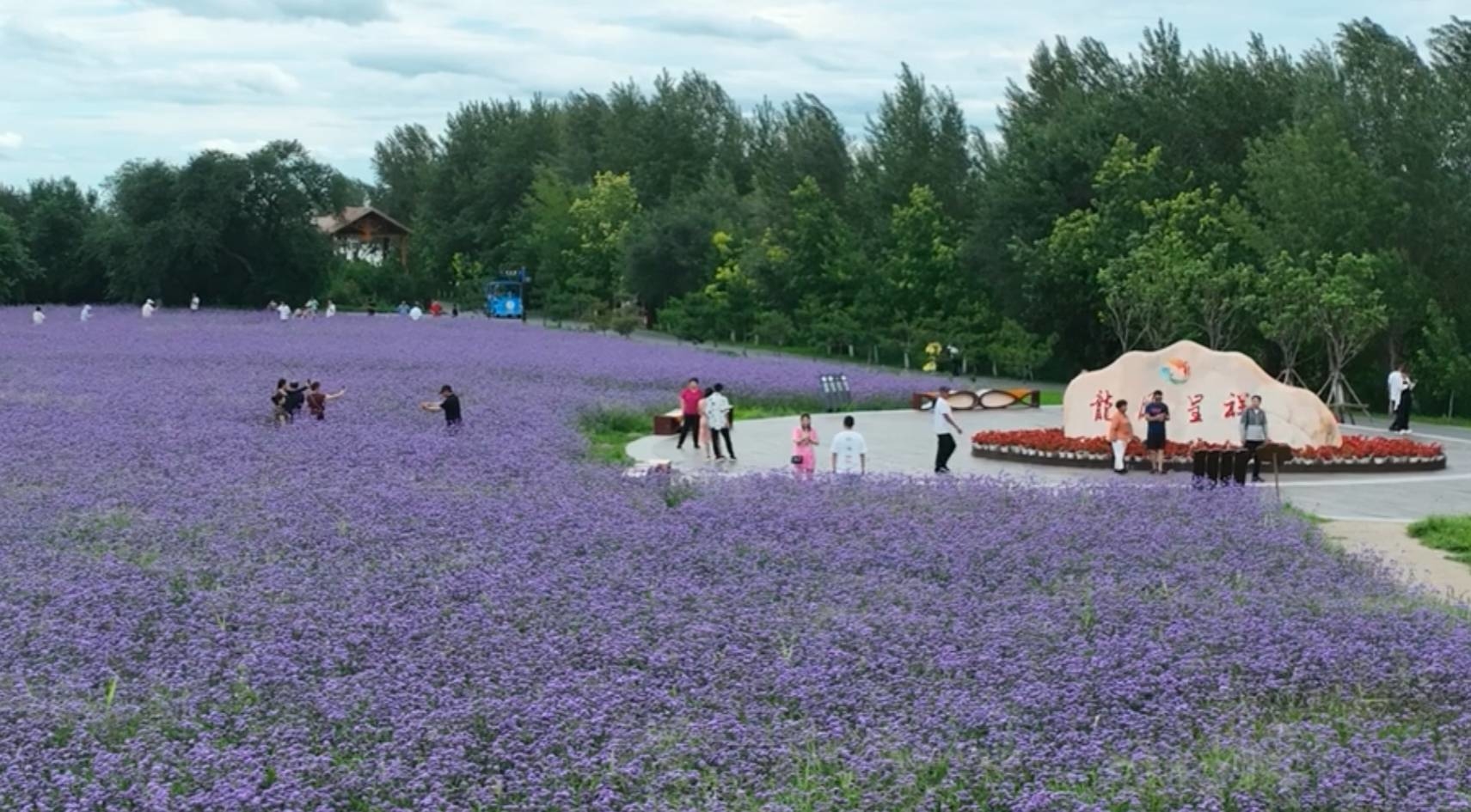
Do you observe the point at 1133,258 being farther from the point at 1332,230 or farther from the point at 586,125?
the point at 586,125

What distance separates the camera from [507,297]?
3784 inches

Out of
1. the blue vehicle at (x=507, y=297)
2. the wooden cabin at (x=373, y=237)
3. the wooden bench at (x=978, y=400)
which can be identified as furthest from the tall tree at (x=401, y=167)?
the wooden bench at (x=978, y=400)

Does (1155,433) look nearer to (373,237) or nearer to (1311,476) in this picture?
(1311,476)

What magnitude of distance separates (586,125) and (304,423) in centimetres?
8900

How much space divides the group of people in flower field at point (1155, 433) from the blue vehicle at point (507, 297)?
70166 mm

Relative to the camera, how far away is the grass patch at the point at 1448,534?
18.0 meters

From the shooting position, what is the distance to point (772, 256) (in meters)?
65.6

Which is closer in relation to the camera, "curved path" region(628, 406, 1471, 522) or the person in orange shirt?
"curved path" region(628, 406, 1471, 522)

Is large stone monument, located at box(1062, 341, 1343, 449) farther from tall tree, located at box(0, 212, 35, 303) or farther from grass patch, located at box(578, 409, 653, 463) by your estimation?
tall tree, located at box(0, 212, 35, 303)

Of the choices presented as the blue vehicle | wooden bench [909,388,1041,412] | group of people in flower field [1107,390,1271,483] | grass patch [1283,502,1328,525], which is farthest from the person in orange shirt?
the blue vehicle

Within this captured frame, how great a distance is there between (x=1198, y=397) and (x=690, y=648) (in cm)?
1730

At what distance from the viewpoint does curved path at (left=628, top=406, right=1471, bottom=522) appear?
22094 mm

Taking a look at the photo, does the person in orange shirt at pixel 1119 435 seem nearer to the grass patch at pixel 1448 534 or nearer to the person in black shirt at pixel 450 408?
the grass patch at pixel 1448 534

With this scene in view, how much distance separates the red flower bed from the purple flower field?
5.57m
